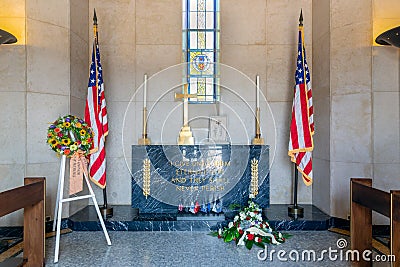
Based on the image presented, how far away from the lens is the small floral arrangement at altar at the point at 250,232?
A: 3703 millimetres

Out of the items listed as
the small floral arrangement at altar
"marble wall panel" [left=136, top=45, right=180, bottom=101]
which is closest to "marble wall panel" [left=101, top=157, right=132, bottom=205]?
"marble wall panel" [left=136, top=45, right=180, bottom=101]

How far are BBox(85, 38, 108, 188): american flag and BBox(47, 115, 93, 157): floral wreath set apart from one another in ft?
2.69

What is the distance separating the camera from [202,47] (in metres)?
5.43

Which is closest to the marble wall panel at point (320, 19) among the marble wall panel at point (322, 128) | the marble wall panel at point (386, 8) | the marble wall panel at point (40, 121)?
the marble wall panel at point (386, 8)

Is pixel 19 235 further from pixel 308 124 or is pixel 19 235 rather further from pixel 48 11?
pixel 308 124

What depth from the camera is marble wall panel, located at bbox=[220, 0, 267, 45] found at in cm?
534

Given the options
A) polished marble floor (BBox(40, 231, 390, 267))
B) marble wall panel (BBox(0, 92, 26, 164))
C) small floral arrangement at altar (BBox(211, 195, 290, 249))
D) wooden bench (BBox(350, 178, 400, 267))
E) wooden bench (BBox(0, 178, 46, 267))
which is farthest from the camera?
marble wall panel (BBox(0, 92, 26, 164))

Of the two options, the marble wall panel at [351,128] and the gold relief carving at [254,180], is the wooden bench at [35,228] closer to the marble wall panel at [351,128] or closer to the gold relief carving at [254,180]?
the gold relief carving at [254,180]

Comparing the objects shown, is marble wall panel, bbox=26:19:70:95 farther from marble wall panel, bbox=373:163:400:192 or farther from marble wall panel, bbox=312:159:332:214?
marble wall panel, bbox=373:163:400:192

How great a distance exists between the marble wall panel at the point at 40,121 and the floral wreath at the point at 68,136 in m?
0.99

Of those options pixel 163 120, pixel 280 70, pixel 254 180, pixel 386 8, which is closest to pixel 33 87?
pixel 163 120

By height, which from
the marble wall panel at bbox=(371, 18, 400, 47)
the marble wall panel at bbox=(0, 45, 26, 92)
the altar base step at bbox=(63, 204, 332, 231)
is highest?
the marble wall panel at bbox=(371, 18, 400, 47)

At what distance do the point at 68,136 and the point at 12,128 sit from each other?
3.93ft

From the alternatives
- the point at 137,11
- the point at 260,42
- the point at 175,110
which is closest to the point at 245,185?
the point at 175,110
